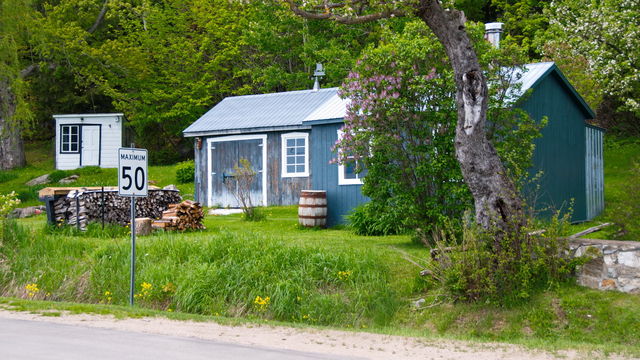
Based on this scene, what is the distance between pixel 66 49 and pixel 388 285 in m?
30.3

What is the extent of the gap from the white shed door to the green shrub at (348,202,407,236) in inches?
826

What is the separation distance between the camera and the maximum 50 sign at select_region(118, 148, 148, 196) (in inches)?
462

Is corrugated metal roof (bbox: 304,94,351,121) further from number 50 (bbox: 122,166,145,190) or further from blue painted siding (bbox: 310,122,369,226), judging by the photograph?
number 50 (bbox: 122,166,145,190)

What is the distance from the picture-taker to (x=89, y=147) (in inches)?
1448

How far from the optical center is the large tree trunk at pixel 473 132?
1212 cm

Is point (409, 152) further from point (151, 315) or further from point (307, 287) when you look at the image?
point (151, 315)

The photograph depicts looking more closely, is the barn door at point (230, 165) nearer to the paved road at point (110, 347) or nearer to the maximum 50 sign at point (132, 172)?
the maximum 50 sign at point (132, 172)

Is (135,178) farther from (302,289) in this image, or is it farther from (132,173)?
(302,289)

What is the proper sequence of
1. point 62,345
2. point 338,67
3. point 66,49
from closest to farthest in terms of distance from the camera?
point 62,345 → point 338,67 → point 66,49

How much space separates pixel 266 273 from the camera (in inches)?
511

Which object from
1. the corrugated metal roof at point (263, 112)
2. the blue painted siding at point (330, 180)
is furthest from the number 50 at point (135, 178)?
the corrugated metal roof at point (263, 112)

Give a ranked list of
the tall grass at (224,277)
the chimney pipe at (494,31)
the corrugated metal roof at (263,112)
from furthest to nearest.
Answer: the corrugated metal roof at (263,112) < the chimney pipe at (494,31) < the tall grass at (224,277)

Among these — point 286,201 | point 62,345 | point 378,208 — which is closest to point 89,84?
point 286,201

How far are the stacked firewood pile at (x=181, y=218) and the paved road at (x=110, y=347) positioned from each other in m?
8.77
